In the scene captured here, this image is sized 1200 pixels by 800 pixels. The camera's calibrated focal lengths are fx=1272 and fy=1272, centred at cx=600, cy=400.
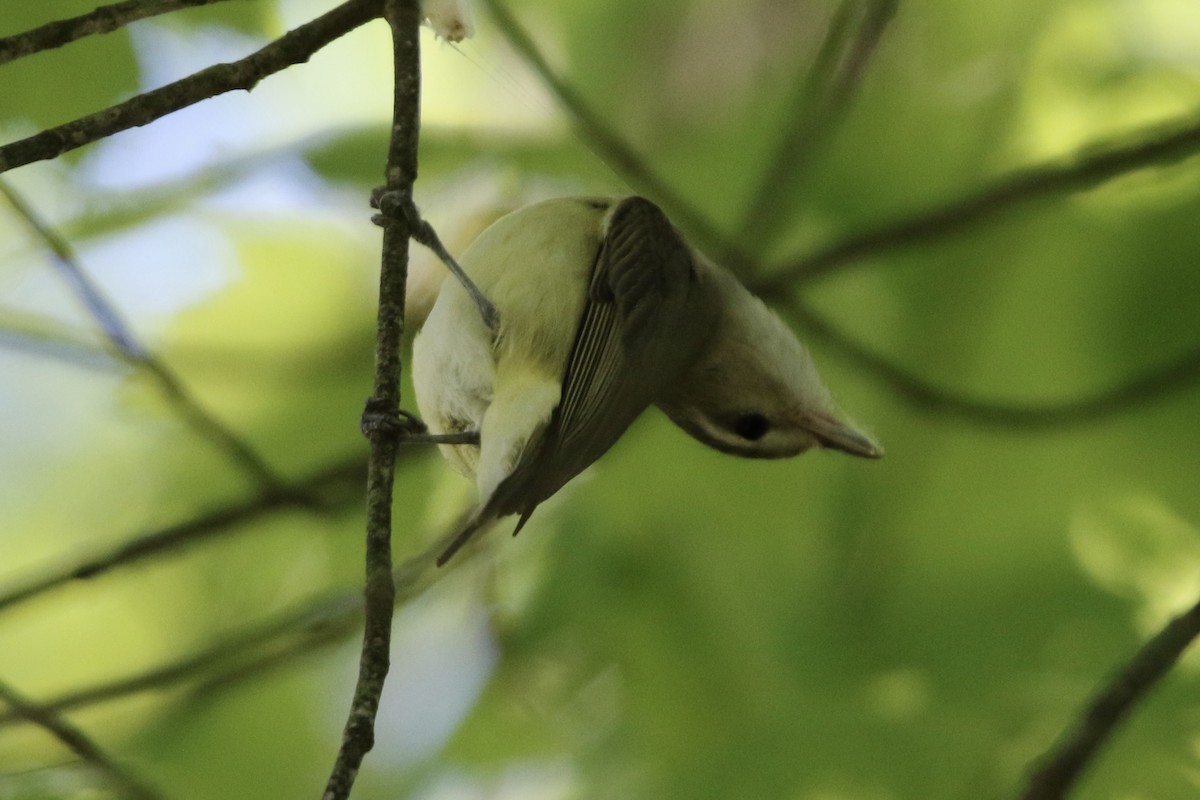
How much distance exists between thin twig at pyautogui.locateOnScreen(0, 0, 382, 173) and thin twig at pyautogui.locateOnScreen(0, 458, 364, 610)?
622mm

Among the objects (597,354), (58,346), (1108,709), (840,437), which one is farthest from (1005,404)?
(58,346)

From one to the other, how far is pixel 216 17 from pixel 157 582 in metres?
0.75

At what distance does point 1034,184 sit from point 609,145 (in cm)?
51

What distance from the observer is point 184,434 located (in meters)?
1.69

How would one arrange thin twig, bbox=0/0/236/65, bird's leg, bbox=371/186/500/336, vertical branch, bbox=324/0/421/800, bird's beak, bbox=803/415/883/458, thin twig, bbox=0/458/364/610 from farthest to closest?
thin twig, bbox=0/458/364/610
bird's beak, bbox=803/415/883/458
bird's leg, bbox=371/186/500/336
thin twig, bbox=0/0/236/65
vertical branch, bbox=324/0/421/800

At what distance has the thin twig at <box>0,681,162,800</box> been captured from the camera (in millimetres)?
1555

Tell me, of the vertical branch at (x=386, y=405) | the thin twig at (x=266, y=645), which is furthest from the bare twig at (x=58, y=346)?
the vertical branch at (x=386, y=405)

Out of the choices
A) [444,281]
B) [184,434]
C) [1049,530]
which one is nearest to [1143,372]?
[1049,530]

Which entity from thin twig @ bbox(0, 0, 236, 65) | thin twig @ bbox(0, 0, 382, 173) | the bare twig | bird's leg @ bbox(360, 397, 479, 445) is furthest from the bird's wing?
the bare twig

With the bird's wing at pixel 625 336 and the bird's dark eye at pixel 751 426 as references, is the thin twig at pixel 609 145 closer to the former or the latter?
the bird's wing at pixel 625 336

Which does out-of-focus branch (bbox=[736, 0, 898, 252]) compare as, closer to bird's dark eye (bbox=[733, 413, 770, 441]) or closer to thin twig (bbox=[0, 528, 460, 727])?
bird's dark eye (bbox=[733, 413, 770, 441])

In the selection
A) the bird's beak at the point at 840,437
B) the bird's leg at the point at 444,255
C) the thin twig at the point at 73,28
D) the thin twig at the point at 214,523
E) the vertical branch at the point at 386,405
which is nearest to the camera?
the vertical branch at the point at 386,405

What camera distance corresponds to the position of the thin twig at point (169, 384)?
162 cm

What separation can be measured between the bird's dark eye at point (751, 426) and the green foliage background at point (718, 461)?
15cm
